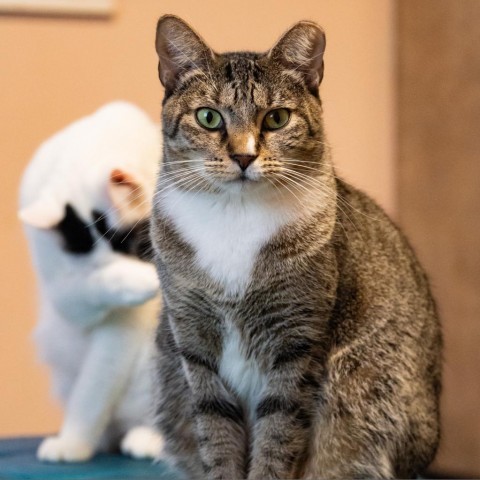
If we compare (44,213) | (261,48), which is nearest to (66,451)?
(44,213)

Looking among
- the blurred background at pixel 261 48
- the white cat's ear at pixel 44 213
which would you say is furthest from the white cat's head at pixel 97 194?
the blurred background at pixel 261 48

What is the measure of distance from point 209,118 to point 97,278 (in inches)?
16.9

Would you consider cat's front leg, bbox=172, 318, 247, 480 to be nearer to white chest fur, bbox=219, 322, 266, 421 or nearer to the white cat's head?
white chest fur, bbox=219, 322, 266, 421

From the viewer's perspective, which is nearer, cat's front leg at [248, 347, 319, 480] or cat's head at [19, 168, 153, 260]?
cat's front leg at [248, 347, 319, 480]

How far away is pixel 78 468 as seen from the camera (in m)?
1.30

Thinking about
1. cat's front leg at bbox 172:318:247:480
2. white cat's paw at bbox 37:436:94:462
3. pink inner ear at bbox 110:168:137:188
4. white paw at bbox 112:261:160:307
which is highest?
pink inner ear at bbox 110:168:137:188

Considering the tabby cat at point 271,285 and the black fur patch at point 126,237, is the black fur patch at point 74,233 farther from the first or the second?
the tabby cat at point 271,285

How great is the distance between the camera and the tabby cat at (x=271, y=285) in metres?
1.03

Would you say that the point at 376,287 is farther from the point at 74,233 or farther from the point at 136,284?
the point at 74,233

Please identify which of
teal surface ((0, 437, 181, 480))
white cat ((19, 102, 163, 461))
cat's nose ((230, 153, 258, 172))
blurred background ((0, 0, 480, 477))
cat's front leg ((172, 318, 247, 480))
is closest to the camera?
cat's nose ((230, 153, 258, 172))

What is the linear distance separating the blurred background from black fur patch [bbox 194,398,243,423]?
0.77 meters

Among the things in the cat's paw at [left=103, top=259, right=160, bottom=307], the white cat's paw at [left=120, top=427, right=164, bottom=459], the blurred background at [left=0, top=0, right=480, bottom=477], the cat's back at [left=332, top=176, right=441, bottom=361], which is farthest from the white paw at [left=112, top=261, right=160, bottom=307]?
the blurred background at [left=0, top=0, right=480, bottom=477]

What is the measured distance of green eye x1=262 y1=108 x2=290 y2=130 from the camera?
1.03 meters

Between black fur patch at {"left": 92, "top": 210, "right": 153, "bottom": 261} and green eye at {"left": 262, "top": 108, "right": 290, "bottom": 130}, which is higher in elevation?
green eye at {"left": 262, "top": 108, "right": 290, "bottom": 130}
